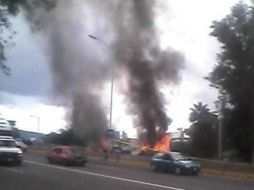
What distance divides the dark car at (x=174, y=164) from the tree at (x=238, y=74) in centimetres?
1423

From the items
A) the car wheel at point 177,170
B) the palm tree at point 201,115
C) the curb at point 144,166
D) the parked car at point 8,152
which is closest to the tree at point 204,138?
the palm tree at point 201,115

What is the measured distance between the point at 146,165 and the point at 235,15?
16.5m

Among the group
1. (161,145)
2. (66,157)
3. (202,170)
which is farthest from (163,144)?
(66,157)

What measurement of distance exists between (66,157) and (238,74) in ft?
59.5

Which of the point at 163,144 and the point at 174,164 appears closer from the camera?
the point at 174,164

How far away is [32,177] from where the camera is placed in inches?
992

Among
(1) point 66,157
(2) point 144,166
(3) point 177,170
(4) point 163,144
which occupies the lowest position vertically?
(3) point 177,170

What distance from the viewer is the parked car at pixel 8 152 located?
3262 cm

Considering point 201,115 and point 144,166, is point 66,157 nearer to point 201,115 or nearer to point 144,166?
point 144,166

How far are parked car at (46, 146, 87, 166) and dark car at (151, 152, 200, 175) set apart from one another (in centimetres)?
509

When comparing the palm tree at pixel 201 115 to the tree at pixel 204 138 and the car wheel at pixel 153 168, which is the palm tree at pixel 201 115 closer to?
the tree at pixel 204 138

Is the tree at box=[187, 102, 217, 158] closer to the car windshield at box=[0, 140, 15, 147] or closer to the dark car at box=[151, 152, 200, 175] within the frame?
the dark car at box=[151, 152, 200, 175]

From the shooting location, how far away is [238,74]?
1928 inches

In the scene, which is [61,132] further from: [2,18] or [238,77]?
[2,18]
